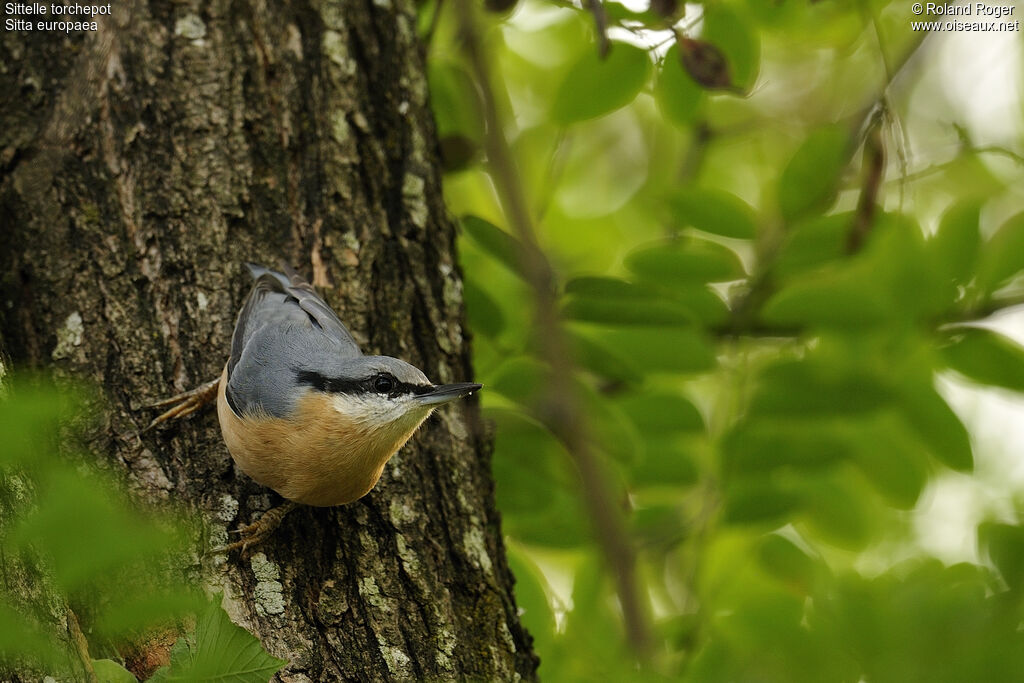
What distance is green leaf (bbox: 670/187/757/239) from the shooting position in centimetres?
337

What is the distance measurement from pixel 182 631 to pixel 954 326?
2.65m

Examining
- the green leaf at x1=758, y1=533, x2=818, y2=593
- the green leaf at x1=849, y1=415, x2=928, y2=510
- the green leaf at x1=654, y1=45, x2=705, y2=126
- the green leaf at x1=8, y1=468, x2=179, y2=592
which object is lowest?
the green leaf at x1=758, y1=533, x2=818, y2=593

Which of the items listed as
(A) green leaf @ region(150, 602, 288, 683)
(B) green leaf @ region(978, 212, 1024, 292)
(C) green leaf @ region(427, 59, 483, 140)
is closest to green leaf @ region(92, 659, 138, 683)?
(A) green leaf @ region(150, 602, 288, 683)

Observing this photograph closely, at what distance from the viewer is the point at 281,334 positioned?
299cm

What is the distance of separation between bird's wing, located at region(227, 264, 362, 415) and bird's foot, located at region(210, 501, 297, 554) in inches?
15.5

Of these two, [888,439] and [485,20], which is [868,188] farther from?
[485,20]

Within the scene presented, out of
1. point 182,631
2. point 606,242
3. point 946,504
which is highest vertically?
point 182,631

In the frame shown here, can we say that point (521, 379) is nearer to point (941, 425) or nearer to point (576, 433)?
point (576, 433)

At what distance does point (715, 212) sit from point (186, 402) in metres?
2.03

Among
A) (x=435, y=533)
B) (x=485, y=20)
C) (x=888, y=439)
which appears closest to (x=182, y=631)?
(x=435, y=533)

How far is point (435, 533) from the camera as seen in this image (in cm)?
264

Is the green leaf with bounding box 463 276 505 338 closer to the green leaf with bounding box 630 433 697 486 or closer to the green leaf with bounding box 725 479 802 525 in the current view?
the green leaf with bounding box 630 433 697 486

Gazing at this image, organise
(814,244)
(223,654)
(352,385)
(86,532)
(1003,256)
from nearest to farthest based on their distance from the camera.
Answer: (86,532) < (223,654) < (352,385) < (1003,256) < (814,244)

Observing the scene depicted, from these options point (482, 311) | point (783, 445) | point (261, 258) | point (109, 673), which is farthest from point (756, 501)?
point (109, 673)
